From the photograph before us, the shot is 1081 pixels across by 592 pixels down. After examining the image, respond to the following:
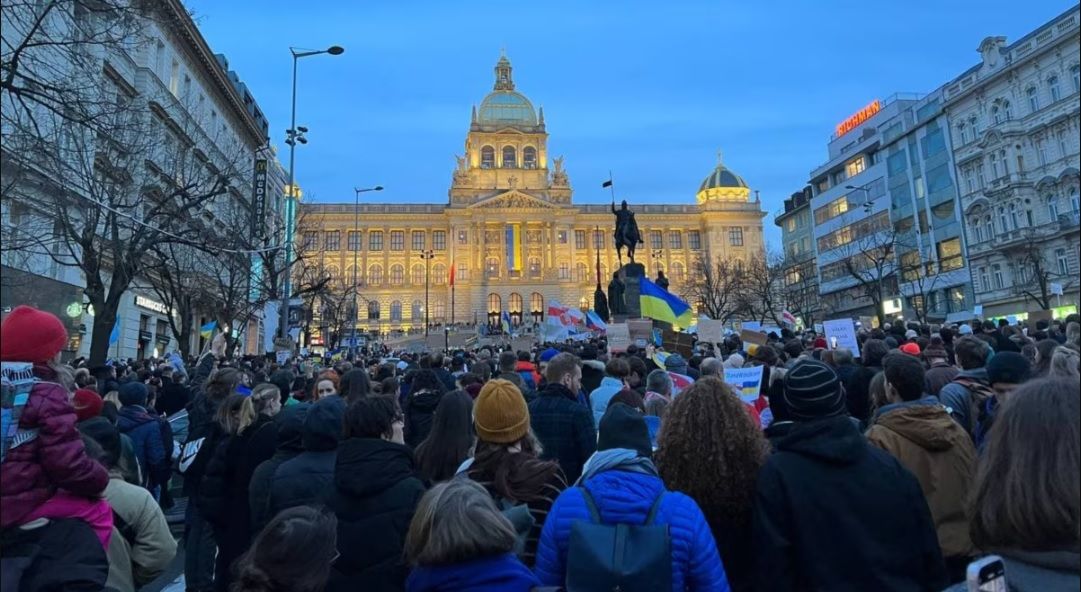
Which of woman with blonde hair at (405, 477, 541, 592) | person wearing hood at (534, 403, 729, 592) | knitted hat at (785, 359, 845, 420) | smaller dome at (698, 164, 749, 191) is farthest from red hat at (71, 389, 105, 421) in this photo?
smaller dome at (698, 164, 749, 191)

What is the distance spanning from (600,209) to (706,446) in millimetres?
91419

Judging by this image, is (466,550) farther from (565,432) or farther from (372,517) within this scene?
(565,432)

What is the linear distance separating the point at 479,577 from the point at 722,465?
119cm

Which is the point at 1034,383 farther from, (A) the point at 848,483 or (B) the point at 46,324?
(B) the point at 46,324

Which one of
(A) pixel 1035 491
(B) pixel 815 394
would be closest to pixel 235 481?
(B) pixel 815 394

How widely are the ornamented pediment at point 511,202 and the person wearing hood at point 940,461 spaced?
85.2m

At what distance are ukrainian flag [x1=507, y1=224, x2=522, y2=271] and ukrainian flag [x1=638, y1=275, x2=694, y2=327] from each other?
234ft

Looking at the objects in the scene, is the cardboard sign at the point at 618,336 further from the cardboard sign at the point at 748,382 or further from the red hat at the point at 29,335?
the red hat at the point at 29,335

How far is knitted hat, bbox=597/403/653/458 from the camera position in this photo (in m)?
2.90

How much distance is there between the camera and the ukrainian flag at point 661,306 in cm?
1566

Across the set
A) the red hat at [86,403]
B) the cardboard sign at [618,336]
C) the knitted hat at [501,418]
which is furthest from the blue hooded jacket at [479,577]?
the cardboard sign at [618,336]

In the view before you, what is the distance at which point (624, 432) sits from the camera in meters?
2.92

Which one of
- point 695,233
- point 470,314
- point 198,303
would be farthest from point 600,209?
point 198,303

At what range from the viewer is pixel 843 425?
263cm
